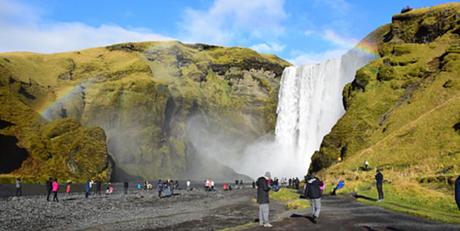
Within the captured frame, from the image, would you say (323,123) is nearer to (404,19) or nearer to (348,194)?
(404,19)

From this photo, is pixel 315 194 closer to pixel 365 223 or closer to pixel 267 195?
pixel 365 223

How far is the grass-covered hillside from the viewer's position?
35.1 m

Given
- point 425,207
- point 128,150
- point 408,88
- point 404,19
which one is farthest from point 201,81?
point 425,207

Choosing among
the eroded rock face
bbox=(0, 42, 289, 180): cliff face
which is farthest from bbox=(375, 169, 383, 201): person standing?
bbox=(0, 42, 289, 180): cliff face

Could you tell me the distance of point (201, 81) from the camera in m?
180

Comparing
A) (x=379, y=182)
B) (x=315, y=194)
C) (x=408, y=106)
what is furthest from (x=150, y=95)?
(x=315, y=194)

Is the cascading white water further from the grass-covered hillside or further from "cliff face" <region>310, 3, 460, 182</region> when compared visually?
"cliff face" <region>310, 3, 460, 182</region>

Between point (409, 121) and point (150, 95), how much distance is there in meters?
101

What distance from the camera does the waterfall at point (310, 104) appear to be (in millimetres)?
112144

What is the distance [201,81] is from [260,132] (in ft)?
100

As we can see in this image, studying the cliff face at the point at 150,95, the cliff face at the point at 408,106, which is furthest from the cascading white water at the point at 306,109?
the cliff face at the point at 408,106

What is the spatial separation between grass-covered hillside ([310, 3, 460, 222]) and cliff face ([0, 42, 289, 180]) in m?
62.5

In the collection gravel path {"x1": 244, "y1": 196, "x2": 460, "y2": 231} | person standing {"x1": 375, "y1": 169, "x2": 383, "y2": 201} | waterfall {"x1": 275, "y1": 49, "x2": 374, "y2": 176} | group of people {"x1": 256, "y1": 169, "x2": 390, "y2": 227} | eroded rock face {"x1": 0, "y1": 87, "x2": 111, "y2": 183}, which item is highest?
waterfall {"x1": 275, "y1": 49, "x2": 374, "y2": 176}

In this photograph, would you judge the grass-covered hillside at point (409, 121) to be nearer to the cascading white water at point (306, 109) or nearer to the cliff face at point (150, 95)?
the cascading white water at point (306, 109)
